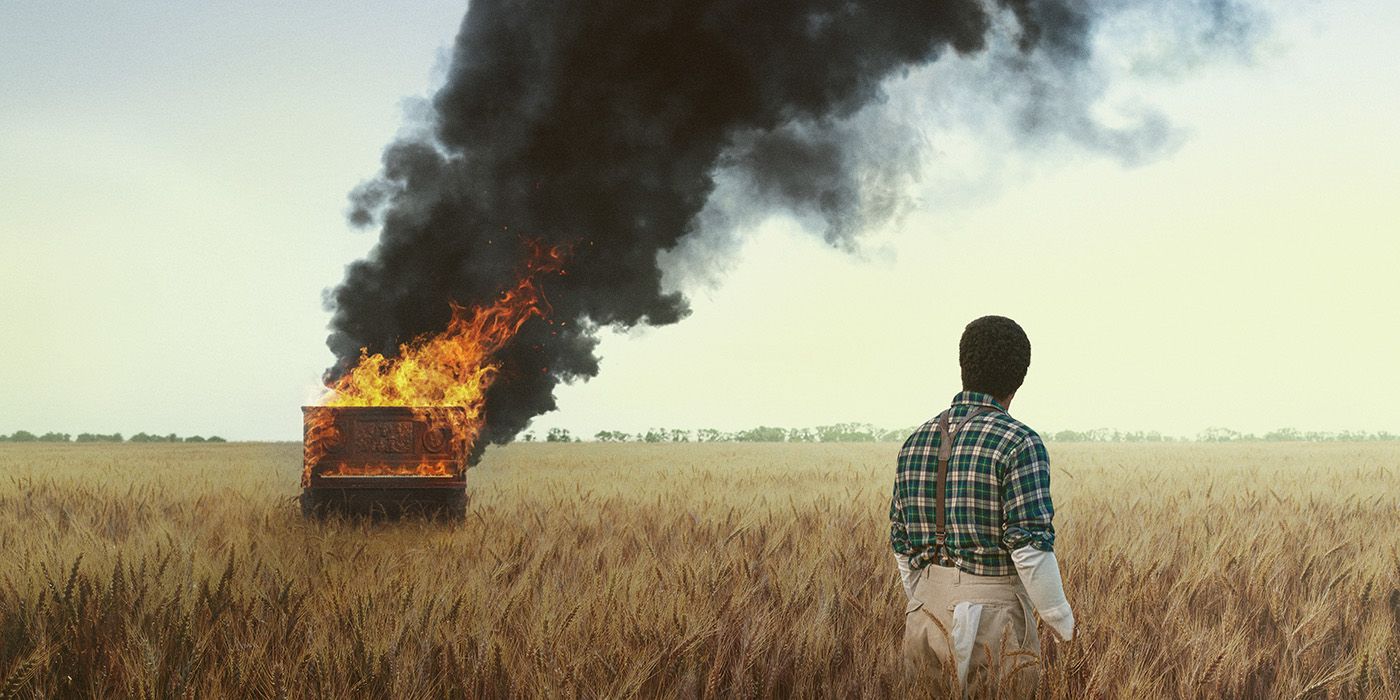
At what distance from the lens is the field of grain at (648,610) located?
140 inches

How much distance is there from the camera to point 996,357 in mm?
3326

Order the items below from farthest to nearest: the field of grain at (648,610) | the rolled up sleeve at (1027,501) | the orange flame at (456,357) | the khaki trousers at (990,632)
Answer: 1. the orange flame at (456,357)
2. the field of grain at (648,610)
3. the khaki trousers at (990,632)
4. the rolled up sleeve at (1027,501)

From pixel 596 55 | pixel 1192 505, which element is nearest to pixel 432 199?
pixel 596 55

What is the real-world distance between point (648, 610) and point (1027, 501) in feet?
6.18

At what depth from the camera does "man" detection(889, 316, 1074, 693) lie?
3.10 metres

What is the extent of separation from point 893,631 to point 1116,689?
3.50ft

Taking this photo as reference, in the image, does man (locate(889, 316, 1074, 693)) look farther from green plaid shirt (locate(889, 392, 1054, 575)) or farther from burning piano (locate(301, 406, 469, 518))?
burning piano (locate(301, 406, 469, 518))

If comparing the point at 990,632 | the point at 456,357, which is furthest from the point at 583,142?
the point at 990,632

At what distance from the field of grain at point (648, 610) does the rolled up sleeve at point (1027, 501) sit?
0.58 m

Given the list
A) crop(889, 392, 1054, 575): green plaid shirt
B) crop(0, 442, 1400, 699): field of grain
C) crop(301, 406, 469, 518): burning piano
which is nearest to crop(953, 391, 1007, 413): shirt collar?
crop(889, 392, 1054, 575): green plaid shirt

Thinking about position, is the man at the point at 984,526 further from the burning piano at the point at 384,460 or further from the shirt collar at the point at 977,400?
the burning piano at the point at 384,460

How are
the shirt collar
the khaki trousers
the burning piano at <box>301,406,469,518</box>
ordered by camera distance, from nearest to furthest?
the khaki trousers
the shirt collar
the burning piano at <box>301,406,469,518</box>

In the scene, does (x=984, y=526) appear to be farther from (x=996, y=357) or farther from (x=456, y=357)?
(x=456, y=357)

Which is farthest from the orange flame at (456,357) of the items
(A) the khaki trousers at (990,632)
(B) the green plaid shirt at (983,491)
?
(A) the khaki trousers at (990,632)
